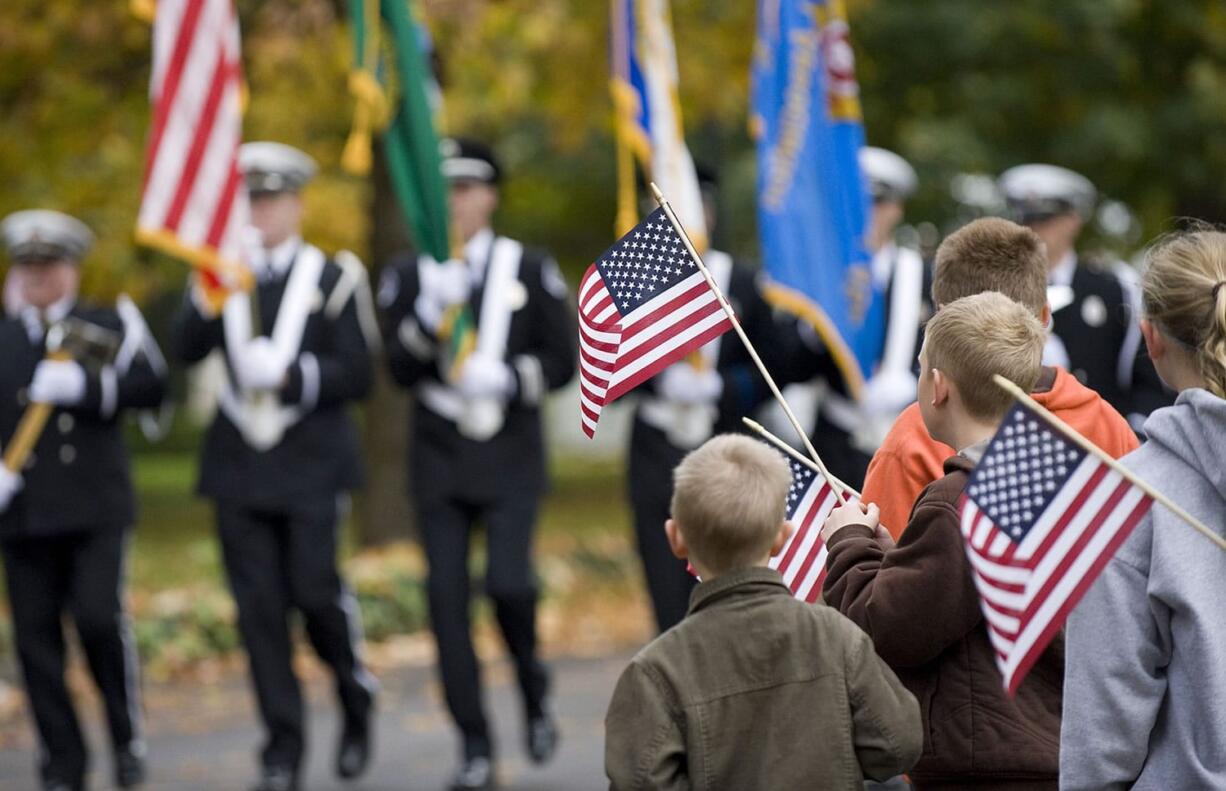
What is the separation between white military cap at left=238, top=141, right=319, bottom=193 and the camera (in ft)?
29.2

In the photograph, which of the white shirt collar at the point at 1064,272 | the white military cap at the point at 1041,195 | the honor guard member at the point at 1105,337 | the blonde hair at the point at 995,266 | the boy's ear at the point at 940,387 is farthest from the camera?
the white military cap at the point at 1041,195

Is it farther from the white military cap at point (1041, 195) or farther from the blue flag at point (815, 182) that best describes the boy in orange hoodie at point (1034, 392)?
the blue flag at point (815, 182)

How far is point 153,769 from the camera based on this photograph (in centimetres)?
932

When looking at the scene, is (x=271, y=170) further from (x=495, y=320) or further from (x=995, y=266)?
(x=995, y=266)

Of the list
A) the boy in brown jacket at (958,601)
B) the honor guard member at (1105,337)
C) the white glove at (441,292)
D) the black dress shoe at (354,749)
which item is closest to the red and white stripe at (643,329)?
the boy in brown jacket at (958,601)

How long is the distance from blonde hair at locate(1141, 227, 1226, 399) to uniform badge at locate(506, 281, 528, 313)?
5.20 meters

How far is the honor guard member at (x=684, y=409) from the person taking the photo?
28.8ft

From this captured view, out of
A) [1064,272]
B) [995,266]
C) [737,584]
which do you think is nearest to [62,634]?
[1064,272]

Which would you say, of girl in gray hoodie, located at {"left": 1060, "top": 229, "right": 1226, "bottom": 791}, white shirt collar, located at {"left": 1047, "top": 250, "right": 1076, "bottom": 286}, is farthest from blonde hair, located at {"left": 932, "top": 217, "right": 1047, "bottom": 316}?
white shirt collar, located at {"left": 1047, "top": 250, "right": 1076, "bottom": 286}

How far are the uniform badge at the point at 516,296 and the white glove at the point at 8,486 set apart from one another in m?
2.28

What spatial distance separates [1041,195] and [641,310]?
14.3ft

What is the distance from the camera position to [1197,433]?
3600mm

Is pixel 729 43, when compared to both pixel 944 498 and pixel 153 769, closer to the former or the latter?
pixel 153 769

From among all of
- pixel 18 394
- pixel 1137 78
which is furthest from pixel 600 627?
pixel 1137 78
